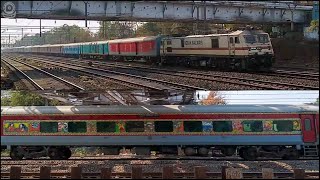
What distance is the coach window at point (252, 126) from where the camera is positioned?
10648 mm

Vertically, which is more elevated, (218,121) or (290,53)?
(290,53)

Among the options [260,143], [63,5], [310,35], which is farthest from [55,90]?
[260,143]

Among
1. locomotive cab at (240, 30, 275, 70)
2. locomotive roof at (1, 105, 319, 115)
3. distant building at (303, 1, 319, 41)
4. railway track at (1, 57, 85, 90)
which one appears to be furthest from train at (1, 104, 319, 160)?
distant building at (303, 1, 319, 41)

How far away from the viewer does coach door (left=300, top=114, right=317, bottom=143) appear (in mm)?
10633

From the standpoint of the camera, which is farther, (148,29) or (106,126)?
(106,126)

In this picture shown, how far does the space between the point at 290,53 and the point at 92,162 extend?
724cm

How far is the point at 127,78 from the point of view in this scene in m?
7.25

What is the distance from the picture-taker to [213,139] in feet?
35.0

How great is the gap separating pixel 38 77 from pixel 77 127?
3.89 m

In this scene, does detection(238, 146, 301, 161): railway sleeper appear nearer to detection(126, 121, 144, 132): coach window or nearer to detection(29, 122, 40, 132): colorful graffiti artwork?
Result: detection(126, 121, 144, 132): coach window

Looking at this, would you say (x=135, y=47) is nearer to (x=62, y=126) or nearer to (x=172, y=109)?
(x=172, y=109)

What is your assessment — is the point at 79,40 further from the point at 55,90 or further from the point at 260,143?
the point at 260,143

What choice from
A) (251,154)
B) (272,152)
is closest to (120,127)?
(251,154)

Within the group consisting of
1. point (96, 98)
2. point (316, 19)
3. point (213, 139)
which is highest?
point (316, 19)
